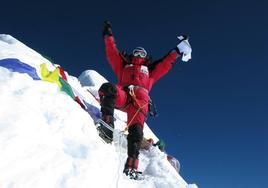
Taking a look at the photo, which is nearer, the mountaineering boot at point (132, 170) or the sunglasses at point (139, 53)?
the mountaineering boot at point (132, 170)

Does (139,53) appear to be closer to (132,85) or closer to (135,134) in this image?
(132,85)

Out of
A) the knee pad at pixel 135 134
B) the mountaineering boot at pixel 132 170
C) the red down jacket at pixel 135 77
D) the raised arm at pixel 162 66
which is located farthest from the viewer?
the raised arm at pixel 162 66

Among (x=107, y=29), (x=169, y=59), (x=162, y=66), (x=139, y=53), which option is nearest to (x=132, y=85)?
(x=139, y=53)

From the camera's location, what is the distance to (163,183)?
5625 mm

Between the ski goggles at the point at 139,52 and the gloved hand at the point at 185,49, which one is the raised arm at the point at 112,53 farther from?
the gloved hand at the point at 185,49

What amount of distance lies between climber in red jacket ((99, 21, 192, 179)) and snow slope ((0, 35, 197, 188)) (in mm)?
963

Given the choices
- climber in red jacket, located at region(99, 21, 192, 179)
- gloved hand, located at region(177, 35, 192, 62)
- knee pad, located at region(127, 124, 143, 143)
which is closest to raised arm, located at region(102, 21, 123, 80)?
climber in red jacket, located at region(99, 21, 192, 179)

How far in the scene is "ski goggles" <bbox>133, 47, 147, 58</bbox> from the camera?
8.13m

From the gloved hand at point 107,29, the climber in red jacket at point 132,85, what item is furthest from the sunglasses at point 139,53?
the gloved hand at point 107,29

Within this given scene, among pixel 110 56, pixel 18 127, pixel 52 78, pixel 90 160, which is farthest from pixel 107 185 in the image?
pixel 110 56

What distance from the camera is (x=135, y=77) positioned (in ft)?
24.6

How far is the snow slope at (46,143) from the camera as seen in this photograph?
9.84ft

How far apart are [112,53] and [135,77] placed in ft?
3.27

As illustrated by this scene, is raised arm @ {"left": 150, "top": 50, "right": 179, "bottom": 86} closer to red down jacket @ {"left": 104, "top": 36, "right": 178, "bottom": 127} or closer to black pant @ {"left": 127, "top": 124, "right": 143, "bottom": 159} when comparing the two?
red down jacket @ {"left": 104, "top": 36, "right": 178, "bottom": 127}
